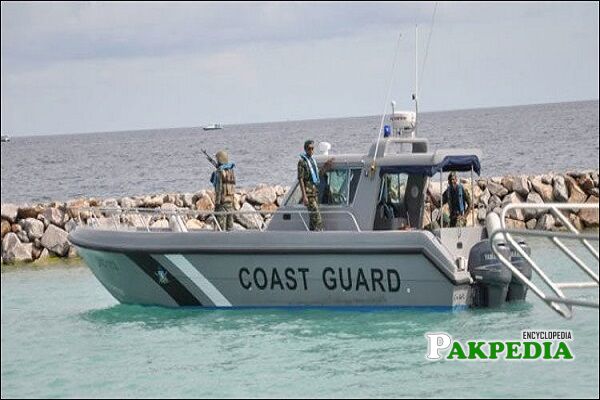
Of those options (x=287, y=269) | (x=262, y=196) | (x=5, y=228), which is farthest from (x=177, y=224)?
(x=262, y=196)

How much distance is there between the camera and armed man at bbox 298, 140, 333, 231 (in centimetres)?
1367

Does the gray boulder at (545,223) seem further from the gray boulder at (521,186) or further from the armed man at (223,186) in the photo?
the armed man at (223,186)

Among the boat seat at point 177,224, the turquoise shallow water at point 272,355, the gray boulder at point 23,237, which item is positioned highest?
the boat seat at point 177,224

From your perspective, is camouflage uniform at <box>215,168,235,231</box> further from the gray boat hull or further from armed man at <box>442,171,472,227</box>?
armed man at <box>442,171,472,227</box>

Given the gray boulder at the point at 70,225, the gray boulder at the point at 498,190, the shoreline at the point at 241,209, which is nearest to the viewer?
the shoreline at the point at 241,209

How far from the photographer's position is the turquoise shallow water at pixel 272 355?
1018 centimetres

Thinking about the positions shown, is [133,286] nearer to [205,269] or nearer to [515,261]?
[205,269]

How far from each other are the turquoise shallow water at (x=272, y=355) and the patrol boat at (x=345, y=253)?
23cm

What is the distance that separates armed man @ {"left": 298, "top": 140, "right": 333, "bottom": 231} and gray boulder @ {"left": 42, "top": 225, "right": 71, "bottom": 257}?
8.54 m

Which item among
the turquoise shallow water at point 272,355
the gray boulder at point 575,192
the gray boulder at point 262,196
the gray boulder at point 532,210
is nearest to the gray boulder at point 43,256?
the gray boulder at point 262,196

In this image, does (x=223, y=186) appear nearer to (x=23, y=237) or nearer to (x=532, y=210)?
(x=23, y=237)

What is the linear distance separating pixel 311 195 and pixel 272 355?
9.12 ft

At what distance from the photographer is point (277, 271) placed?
13500mm

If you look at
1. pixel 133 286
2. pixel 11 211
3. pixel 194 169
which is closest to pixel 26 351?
pixel 133 286
